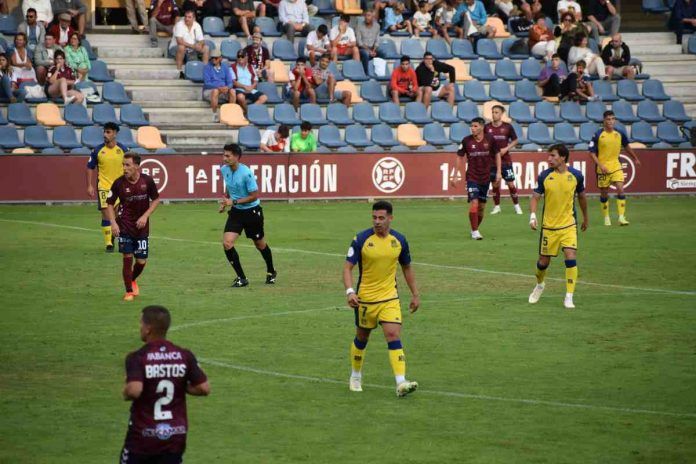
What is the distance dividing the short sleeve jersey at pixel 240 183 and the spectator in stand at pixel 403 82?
1809 centimetres

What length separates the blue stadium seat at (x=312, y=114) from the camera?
3519 centimetres

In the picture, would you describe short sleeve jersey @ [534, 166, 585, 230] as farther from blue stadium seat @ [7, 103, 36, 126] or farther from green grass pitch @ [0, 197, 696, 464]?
blue stadium seat @ [7, 103, 36, 126]

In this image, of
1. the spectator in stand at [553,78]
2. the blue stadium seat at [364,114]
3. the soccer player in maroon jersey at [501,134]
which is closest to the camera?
the soccer player in maroon jersey at [501,134]

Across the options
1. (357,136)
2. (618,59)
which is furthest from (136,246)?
(618,59)

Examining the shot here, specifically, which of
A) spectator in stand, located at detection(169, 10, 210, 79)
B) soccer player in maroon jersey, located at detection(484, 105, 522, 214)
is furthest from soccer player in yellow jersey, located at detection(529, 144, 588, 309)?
spectator in stand, located at detection(169, 10, 210, 79)

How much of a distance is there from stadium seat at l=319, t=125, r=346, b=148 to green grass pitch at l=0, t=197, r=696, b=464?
967 centimetres

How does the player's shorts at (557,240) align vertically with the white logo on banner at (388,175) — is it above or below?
below

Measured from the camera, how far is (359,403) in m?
11.6

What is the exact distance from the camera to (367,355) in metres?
14.0

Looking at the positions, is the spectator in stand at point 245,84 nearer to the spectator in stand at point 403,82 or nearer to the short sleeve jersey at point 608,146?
the spectator in stand at point 403,82

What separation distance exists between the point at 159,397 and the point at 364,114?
28.8 metres

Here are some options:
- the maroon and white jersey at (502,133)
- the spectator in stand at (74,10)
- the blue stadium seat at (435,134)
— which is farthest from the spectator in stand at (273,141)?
the spectator in stand at (74,10)

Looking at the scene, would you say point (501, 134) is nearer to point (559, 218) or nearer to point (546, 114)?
point (546, 114)

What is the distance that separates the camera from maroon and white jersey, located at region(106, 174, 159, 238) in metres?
17.2
